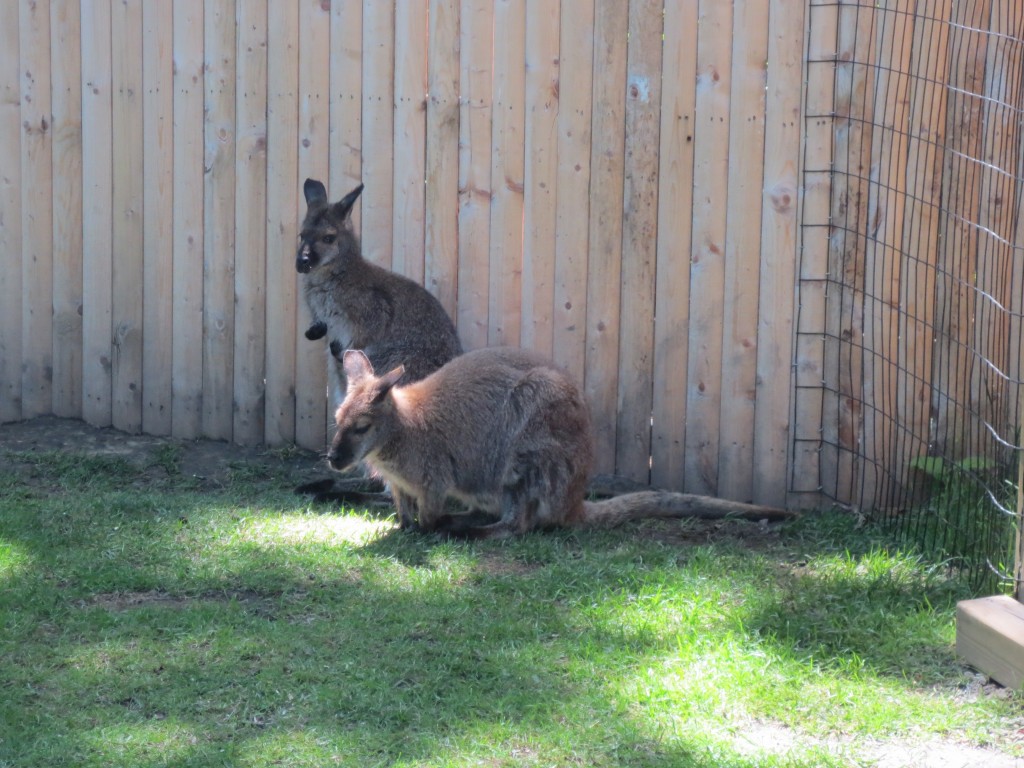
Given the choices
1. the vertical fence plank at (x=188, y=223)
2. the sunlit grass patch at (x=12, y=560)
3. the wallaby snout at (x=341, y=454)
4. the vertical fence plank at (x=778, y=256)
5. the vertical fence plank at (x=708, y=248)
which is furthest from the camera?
the vertical fence plank at (x=188, y=223)

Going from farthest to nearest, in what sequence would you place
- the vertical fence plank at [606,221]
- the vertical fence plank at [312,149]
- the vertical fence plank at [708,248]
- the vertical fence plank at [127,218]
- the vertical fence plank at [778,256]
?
the vertical fence plank at [127,218] → the vertical fence plank at [312,149] → the vertical fence plank at [606,221] → the vertical fence plank at [708,248] → the vertical fence plank at [778,256]

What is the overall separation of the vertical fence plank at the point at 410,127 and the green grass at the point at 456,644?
167 centimetres

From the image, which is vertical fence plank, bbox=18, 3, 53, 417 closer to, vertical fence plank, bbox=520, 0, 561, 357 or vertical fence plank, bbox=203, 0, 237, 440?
vertical fence plank, bbox=203, 0, 237, 440

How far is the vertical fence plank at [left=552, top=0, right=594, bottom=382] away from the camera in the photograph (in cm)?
667

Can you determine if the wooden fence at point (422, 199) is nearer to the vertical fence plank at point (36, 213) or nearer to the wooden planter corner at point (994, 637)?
the vertical fence plank at point (36, 213)

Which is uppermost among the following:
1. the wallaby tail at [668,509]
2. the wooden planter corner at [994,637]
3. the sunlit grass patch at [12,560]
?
the wooden planter corner at [994,637]

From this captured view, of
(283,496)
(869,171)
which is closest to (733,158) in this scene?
(869,171)

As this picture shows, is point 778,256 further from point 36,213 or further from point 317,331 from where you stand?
point 36,213

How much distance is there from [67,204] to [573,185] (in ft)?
9.97

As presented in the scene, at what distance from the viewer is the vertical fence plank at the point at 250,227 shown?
7.20 m

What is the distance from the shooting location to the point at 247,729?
13.1ft

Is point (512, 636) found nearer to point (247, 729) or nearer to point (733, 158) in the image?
point (247, 729)

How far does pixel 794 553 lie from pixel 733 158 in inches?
77.8

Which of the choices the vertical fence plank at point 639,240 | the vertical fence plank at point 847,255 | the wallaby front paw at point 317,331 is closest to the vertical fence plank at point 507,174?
the vertical fence plank at point 639,240
